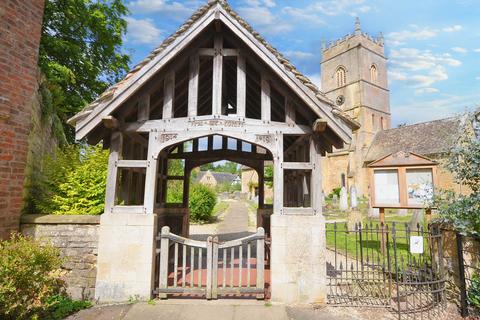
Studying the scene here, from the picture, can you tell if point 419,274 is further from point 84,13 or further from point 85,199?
point 84,13

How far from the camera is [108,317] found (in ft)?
15.1

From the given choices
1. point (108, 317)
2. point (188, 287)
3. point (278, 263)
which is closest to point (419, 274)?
point (278, 263)

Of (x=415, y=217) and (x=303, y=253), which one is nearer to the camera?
(x=303, y=253)

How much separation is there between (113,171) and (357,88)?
4355 centimetres

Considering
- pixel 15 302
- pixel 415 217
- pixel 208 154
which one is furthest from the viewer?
pixel 415 217

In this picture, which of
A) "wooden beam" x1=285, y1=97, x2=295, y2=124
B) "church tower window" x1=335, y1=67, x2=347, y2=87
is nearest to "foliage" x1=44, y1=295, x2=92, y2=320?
"wooden beam" x1=285, y1=97, x2=295, y2=124

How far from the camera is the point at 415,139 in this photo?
101ft

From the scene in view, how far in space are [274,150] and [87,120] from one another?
3.52 metres

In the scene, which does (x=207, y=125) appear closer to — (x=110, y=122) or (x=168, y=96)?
(x=168, y=96)

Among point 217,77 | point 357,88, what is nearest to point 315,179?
point 217,77

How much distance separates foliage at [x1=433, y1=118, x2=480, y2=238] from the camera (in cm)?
485

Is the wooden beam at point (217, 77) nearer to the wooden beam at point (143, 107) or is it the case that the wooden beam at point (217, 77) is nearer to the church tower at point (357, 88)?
the wooden beam at point (143, 107)

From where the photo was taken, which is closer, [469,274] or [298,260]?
[469,274]

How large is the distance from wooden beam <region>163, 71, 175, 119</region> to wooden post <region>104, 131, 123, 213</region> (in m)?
1.01
